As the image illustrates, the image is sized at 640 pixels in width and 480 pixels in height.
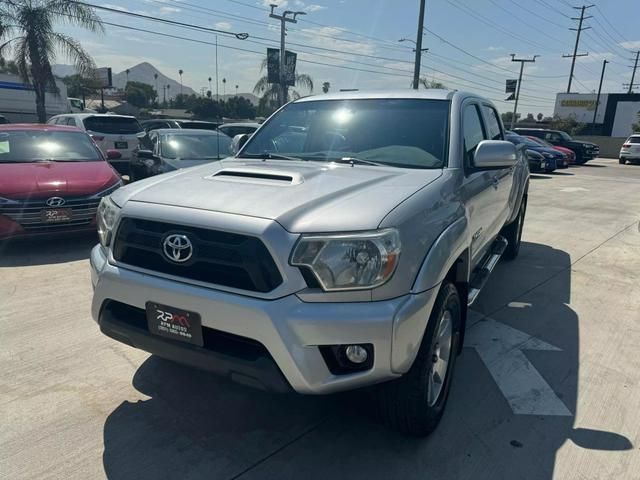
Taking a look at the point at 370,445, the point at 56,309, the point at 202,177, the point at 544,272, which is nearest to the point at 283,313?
the point at 370,445

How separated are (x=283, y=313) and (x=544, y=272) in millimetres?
4642

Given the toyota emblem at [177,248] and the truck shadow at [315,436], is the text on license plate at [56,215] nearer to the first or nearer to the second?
the truck shadow at [315,436]

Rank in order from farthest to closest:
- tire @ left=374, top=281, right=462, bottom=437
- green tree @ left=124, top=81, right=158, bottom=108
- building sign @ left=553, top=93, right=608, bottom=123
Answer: green tree @ left=124, top=81, right=158, bottom=108
building sign @ left=553, top=93, right=608, bottom=123
tire @ left=374, top=281, right=462, bottom=437

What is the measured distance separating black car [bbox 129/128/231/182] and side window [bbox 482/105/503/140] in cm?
450

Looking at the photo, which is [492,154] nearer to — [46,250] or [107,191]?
[107,191]

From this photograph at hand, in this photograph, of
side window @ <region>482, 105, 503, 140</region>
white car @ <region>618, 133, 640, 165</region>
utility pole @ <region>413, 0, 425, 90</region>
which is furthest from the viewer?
white car @ <region>618, 133, 640, 165</region>

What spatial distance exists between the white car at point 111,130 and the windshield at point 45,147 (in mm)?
4302

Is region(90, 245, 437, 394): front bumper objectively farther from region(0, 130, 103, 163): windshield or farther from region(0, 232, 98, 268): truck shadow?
region(0, 130, 103, 163): windshield

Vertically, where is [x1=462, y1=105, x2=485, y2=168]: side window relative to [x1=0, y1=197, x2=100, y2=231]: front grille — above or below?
above

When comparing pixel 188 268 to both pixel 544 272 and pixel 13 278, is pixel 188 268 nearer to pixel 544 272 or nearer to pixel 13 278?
pixel 13 278

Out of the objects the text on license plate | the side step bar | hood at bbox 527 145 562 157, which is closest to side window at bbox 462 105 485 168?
the side step bar

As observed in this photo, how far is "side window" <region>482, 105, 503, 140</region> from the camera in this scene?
4445 millimetres

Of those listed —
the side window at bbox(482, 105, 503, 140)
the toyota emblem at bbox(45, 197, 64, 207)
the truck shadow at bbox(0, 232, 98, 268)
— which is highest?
the side window at bbox(482, 105, 503, 140)

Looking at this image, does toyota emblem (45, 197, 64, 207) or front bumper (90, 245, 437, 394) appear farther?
toyota emblem (45, 197, 64, 207)
